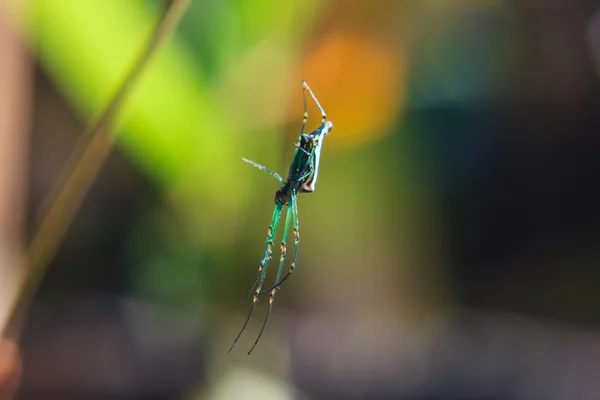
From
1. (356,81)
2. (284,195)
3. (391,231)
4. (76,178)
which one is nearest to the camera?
(76,178)

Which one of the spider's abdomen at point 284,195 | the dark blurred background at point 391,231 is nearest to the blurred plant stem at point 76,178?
the spider's abdomen at point 284,195

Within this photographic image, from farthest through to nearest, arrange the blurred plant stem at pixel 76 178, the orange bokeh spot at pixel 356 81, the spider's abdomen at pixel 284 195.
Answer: the orange bokeh spot at pixel 356 81 → the spider's abdomen at pixel 284 195 → the blurred plant stem at pixel 76 178

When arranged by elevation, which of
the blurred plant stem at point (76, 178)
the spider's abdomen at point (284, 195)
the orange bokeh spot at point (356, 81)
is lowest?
the blurred plant stem at point (76, 178)

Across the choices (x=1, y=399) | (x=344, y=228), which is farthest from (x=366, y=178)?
(x=1, y=399)

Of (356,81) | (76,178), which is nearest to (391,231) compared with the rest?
(356,81)

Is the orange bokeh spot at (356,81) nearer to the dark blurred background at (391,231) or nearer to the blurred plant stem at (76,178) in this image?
the dark blurred background at (391,231)

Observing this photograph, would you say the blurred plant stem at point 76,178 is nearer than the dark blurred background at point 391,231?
Yes

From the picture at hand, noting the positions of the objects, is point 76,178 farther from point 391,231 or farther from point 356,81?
point 391,231

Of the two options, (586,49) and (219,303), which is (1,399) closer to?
(219,303)
